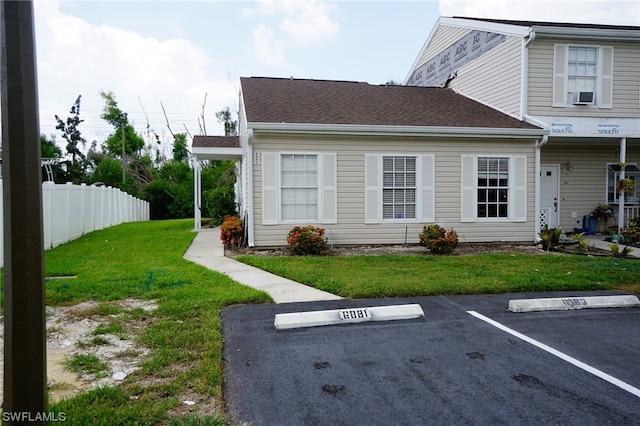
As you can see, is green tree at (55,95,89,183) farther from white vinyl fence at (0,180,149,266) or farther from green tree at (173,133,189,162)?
white vinyl fence at (0,180,149,266)

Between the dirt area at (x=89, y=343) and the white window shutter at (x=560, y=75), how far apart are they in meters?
11.9

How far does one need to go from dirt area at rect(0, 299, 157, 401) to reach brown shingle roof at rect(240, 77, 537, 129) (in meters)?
5.91

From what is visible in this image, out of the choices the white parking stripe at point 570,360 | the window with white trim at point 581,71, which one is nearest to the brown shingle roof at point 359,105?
the window with white trim at point 581,71

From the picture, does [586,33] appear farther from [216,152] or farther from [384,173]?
[216,152]

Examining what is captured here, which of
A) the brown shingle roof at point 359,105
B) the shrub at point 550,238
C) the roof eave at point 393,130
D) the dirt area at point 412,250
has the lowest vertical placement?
the dirt area at point 412,250

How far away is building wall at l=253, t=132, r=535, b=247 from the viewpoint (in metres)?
10.1

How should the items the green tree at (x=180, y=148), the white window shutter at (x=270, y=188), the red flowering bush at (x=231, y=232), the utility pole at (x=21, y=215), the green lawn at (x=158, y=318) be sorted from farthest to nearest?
the green tree at (x=180, y=148)
the red flowering bush at (x=231, y=232)
the white window shutter at (x=270, y=188)
the green lawn at (x=158, y=318)
the utility pole at (x=21, y=215)

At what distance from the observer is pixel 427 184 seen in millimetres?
10695

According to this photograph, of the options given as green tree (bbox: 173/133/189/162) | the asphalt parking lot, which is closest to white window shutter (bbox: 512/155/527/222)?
the asphalt parking lot

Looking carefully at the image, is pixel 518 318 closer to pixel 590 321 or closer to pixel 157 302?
pixel 590 321

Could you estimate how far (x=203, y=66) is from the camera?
104 ft

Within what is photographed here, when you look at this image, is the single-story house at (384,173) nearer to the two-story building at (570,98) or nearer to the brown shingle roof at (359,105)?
the brown shingle roof at (359,105)

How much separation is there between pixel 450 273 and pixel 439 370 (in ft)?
13.5

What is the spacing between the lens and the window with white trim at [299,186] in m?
10.2
